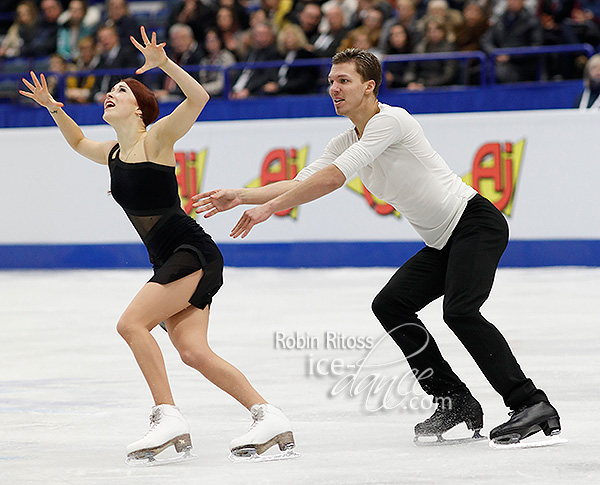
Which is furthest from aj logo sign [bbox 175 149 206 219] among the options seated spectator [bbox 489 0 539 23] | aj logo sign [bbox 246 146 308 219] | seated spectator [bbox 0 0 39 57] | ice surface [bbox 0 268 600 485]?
seated spectator [bbox 0 0 39 57]

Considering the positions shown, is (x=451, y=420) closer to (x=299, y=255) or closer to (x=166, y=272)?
(x=166, y=272)

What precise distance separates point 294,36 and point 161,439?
8.69 meters

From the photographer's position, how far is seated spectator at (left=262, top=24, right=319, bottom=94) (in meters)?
11.7

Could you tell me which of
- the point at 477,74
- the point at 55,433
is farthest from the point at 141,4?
the point at 55,433

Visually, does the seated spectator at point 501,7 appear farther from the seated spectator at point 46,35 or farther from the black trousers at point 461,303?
the black trousers at point 461,303

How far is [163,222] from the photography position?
13.2 feet

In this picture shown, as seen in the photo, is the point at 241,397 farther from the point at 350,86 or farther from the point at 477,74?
the point at 477,74

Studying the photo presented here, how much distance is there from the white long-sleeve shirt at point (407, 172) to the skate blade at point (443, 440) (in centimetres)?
78

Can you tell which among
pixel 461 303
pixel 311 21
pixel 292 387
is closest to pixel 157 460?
pixel 461 303

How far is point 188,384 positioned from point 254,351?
→ 3.08ft

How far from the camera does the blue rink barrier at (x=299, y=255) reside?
34.0 ft

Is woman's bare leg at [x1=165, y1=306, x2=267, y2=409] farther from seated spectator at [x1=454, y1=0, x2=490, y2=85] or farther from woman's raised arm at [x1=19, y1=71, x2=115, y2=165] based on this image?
seated spectator at [x1=454, y1=0, x2=490, y2=85]

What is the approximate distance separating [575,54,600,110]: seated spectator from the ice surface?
171cm

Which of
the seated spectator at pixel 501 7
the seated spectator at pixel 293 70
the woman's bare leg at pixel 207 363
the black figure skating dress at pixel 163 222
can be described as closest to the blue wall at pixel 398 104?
the seated spectator at pixel 293 70
